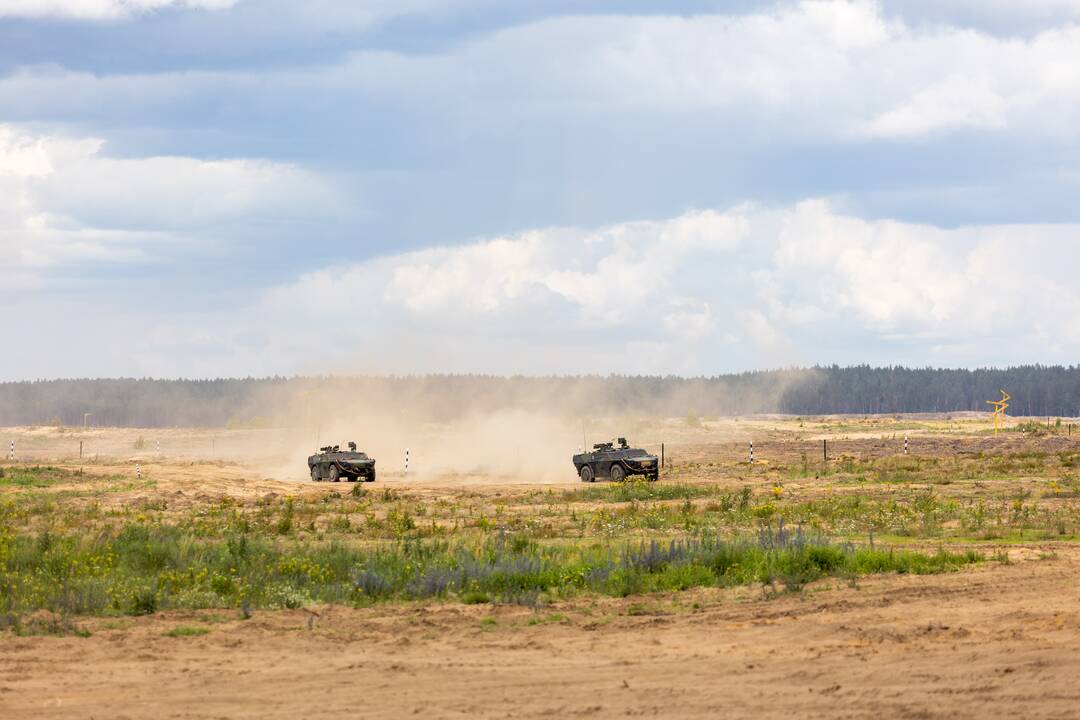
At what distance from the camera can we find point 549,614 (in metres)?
15.4

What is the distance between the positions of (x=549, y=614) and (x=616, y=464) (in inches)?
1373

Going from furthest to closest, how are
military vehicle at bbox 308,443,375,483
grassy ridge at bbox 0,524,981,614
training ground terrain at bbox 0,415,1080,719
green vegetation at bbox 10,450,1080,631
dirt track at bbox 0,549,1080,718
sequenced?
military vehicle at bbox 308,443,375,483 < green vegetation at bbox 10,450,1080,631 < grassy ridge at bbox 0,524,981,614 < training ground terrain at bbox 0,415,1080,719 < dirt track at bbox 0,549,1080,718

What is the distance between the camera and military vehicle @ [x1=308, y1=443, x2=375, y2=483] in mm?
51906

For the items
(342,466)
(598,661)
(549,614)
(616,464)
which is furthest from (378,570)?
(342,466)

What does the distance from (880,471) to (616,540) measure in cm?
2626

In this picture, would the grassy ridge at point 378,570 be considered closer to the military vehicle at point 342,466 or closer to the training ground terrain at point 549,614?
the training ground terrain at point 549,614

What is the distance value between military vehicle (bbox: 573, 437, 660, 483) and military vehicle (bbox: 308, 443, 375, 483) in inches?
357

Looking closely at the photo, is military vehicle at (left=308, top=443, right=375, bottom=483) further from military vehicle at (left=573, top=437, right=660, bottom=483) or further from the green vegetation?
the green vegetation

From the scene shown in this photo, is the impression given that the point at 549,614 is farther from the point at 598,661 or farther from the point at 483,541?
the point at 483,541

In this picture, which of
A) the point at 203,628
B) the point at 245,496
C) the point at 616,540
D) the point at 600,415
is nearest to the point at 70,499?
the point at 245,496

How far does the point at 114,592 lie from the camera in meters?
16.4

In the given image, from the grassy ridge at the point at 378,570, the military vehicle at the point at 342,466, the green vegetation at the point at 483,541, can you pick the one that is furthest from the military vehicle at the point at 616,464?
the grassy ridge at the point at 378,570

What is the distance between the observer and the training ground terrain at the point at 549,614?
11.1 meters

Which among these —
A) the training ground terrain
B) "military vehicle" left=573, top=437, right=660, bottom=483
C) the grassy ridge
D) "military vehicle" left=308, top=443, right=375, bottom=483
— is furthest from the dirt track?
"military vehicle" left=308, top=443, right=375, bottom=483
